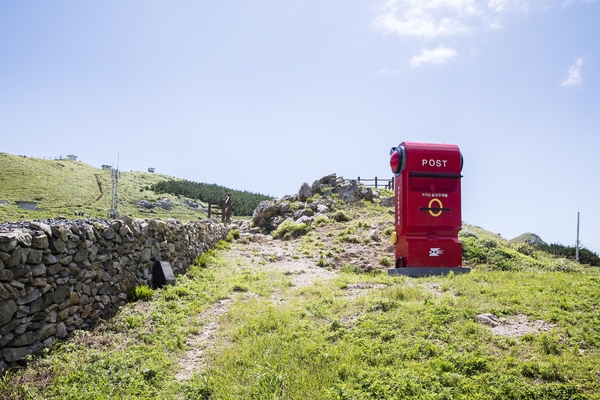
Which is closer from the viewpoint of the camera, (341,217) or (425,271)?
(425,271)

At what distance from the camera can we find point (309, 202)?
84.5ft

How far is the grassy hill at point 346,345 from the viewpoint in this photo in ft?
13.1

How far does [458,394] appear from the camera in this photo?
12.1ft

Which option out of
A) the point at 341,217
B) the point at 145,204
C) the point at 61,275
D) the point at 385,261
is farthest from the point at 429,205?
the point at 145,204

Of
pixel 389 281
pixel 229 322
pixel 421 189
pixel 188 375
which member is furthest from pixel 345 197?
pixel 188 375

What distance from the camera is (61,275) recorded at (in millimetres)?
6051

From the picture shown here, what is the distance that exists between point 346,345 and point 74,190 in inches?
2479

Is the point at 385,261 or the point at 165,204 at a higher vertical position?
the point at 165,204

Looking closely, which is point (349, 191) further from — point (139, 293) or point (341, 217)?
point (139, 293)

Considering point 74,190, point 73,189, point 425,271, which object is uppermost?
point 73,189

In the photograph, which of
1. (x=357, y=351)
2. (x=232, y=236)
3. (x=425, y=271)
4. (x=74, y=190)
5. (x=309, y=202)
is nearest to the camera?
(x=357, y=351)

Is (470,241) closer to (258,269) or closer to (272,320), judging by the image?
(258,269)

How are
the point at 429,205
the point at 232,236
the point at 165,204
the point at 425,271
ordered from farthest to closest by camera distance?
the point at 165,204
the point at 232,236
the point at 429,205
the point at 425,271

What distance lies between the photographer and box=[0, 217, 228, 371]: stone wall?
504 cm
